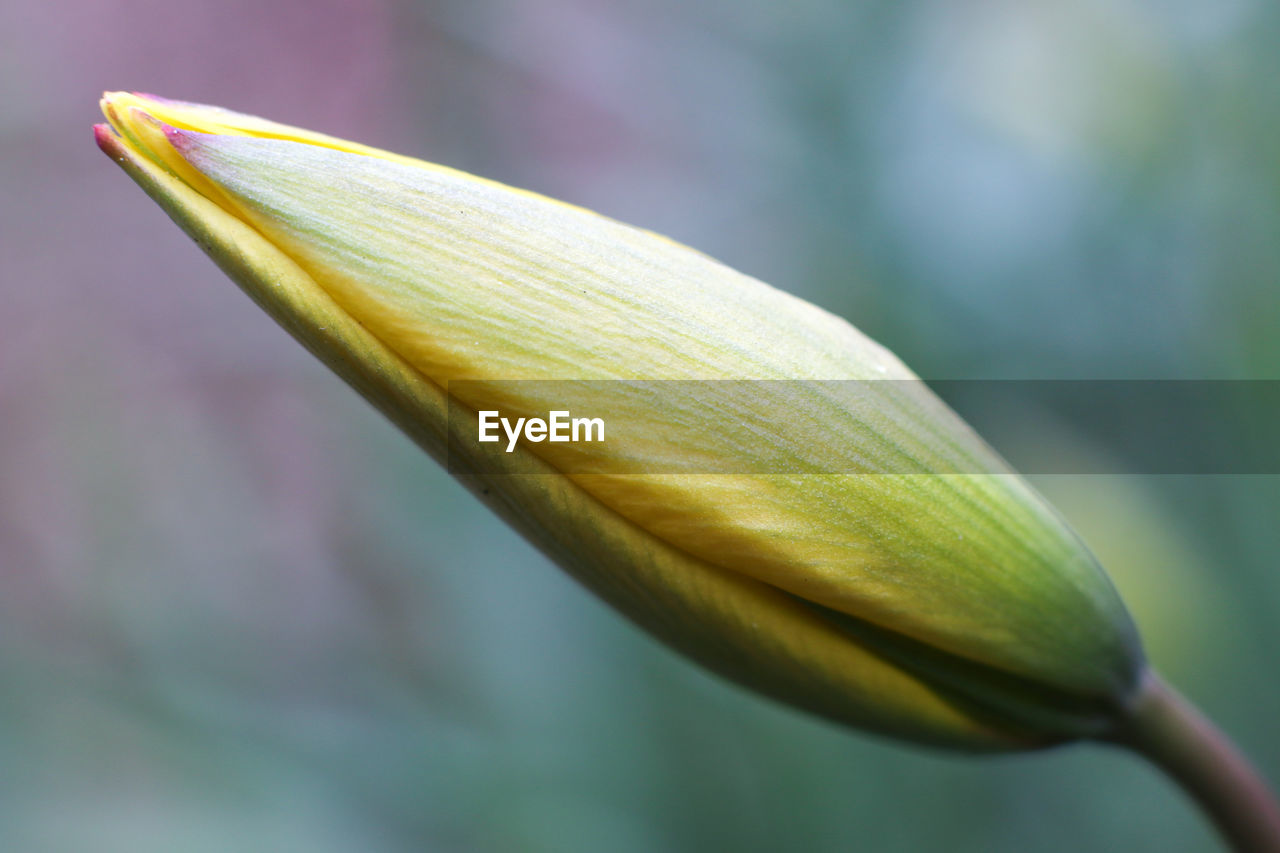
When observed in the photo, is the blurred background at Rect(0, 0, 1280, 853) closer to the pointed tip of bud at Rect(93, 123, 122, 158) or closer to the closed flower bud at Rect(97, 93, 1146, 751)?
the closed flower bud at Rect(97, 93, 1146, 751)

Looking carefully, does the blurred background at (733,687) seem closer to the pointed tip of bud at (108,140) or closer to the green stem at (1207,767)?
the green stem at (1207,767)

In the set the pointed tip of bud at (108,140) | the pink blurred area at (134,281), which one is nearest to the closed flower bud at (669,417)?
the pointed tip of bud at (108,140)

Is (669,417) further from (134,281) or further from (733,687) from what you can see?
(134,281)

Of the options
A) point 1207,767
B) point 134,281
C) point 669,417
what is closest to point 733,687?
point 1207,767

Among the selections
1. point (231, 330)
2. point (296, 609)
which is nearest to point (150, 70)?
point (231, 330)

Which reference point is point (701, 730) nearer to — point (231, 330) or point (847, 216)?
point (847, 216)

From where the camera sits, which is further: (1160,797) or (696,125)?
(696,125)
